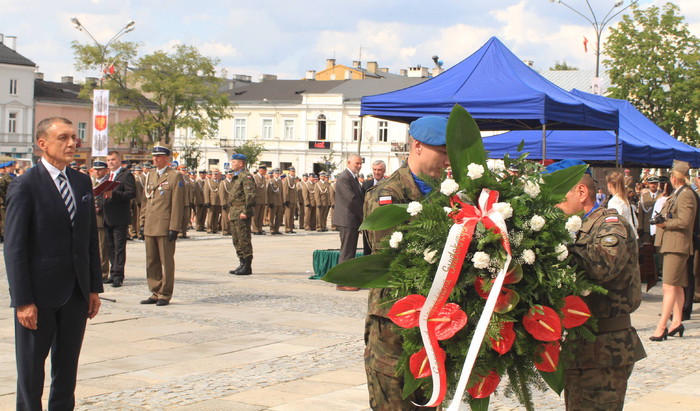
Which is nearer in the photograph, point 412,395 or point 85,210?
point 412,395

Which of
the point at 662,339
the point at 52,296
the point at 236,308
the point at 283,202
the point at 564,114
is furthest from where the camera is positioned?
the point at 283,202

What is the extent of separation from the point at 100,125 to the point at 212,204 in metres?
4.20

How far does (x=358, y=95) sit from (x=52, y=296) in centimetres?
7436

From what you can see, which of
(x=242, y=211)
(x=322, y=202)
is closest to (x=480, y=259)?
(x=242, y=211)

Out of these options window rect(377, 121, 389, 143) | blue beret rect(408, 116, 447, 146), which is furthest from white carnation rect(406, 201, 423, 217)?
window rect(377, 121, 389, 143)

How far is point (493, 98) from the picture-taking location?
41.5 ft

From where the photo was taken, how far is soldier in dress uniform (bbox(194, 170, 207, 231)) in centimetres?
2753

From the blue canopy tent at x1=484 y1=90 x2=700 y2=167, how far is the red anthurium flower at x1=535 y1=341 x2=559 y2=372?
13364mm

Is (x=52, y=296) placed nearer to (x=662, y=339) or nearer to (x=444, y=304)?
(x=444, y=304)

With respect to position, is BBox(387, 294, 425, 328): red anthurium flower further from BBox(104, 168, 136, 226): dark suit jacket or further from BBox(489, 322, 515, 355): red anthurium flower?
BBox(104, 168, 136, 226): dark suit jacket

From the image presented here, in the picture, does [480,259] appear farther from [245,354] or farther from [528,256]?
[245,354]

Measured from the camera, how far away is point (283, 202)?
29.8m

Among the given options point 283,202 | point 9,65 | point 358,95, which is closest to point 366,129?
point 358,95

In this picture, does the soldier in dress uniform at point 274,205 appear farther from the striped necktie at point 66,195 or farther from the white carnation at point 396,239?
the white carnation at point 396,239
